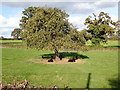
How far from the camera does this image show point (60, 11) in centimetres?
2270

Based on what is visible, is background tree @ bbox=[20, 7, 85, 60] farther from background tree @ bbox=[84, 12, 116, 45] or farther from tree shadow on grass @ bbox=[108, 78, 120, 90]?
background tree @ bbox=[84, 12, 116, 45]

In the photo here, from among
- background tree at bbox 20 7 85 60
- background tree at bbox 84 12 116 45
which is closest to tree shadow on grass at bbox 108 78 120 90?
background tree at bbox 20 7 85 60

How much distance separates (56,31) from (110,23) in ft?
120

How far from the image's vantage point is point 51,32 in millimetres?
21062

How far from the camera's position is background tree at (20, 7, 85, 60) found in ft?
68.3

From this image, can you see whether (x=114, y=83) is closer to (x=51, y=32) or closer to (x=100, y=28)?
(x=51, y=32)

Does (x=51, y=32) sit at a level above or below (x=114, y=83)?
above

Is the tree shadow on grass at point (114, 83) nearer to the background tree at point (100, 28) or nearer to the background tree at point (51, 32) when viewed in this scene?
the background tree at point (51, 32)

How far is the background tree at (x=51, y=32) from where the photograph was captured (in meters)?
20.8

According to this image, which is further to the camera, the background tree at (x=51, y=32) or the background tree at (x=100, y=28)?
the background tree at (x=100, y=28)

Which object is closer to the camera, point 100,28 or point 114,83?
→ point 114,83

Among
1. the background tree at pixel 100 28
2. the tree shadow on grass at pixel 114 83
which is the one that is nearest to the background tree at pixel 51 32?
the tree shadow on grass at pixel 114 83

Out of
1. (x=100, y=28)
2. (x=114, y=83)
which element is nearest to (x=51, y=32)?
(x=114, y=83)

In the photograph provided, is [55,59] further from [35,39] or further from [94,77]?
[94,77]
